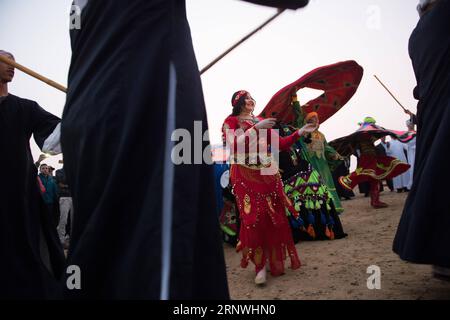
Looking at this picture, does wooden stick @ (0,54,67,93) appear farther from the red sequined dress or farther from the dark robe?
the red sequined dress

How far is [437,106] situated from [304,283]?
1.73 meters

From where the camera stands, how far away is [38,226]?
2.00 metres

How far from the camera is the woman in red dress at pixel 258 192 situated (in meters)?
3.18

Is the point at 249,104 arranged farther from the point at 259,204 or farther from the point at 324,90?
the point at 324,90

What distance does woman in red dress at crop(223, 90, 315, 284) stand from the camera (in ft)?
10.4

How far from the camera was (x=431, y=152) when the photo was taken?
6.02 feet

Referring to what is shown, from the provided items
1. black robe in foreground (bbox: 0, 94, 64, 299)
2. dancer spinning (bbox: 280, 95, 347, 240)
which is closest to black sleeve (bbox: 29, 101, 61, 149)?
black robe in foreground (bbox: 0, 94, 64, 299)

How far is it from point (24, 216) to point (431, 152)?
90.0 inches

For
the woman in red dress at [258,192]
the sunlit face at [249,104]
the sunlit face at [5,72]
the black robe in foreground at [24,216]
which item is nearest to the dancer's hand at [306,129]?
the woman in red dress at [258,192]

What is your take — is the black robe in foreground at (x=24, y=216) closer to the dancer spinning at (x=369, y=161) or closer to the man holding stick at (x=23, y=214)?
the man holding stick at (x=23, y=214)

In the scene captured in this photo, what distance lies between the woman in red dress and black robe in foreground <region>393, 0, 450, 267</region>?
48.9 inches

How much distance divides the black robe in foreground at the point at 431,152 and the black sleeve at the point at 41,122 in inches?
80.0

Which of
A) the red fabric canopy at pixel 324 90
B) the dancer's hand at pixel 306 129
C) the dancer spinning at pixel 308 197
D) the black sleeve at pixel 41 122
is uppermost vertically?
→ the red fabric canopy at pixel 324 90

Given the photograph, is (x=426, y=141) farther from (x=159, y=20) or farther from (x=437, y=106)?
(x=159, y=20)
